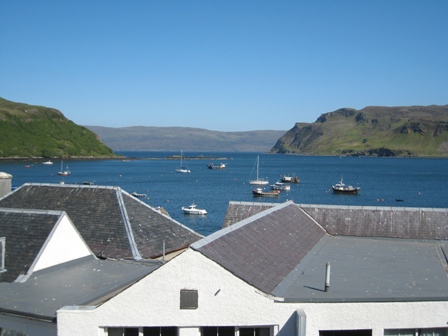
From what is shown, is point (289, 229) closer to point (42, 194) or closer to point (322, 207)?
point (322, 207)

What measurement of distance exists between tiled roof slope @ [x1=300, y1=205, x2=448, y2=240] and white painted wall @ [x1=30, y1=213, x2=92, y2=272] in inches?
498

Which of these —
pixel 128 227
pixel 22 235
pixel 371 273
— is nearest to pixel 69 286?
pixel 22 235

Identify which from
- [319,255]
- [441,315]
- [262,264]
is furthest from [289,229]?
[441,315]

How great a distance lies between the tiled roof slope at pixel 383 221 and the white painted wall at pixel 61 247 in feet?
41.5

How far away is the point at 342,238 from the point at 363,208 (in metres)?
2.51

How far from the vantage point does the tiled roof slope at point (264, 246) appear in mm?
13591

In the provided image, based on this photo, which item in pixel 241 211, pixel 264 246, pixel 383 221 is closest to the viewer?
pixel 264 246

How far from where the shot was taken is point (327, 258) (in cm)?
1961

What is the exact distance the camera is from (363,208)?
2652 centimetres

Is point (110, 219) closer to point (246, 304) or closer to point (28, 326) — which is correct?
point (28, 326)

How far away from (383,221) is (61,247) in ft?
53.0

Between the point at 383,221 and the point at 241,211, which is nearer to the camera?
the point at 383,221

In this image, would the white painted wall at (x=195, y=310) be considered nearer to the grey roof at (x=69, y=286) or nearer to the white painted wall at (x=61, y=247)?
the grey roof at (x=69, y=286)

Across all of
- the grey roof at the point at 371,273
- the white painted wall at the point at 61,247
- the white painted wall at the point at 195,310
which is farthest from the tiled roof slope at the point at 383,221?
the white painted wall at the point at 195,310
